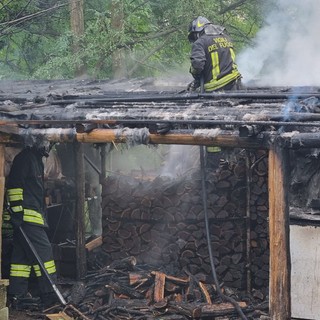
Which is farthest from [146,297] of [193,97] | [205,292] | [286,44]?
[286,44]

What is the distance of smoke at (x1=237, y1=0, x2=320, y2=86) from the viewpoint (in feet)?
45.6

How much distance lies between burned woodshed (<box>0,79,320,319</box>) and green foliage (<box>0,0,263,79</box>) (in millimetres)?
4036

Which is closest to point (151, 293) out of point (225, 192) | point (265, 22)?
point (225, 192)

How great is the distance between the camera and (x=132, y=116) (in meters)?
7.32

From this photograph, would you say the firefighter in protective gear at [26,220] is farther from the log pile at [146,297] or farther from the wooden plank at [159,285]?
the wooden plank at [159,285]

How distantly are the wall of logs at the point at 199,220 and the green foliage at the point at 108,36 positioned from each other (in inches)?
243

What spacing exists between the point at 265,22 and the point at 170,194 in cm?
973

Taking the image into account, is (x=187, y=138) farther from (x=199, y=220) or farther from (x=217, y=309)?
(x=199, y=220)

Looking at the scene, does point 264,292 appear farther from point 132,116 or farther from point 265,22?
point 265,22

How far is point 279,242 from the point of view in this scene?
Result: 247 inches

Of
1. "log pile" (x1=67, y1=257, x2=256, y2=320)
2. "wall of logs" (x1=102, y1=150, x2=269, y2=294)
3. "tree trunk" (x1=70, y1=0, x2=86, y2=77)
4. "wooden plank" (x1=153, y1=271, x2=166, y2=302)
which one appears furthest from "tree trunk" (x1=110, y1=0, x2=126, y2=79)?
"wooden plank" (x1=153, y1=271, x2=166, y2=302)

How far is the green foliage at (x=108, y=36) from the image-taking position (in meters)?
15.4

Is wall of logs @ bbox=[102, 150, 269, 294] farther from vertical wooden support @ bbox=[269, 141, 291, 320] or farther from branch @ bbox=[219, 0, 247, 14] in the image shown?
branch @ bbox=[219, 0, 247, 14]

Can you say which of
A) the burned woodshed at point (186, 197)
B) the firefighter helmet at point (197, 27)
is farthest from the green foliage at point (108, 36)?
the firefighter helmet at point (197, 27)
